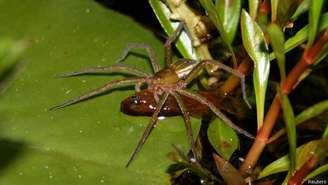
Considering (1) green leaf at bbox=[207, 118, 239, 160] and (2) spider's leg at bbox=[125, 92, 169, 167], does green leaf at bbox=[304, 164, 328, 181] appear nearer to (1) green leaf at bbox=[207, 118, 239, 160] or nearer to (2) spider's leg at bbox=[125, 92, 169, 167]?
(1) green leaf at bbox=[207, 118, 239, 160]

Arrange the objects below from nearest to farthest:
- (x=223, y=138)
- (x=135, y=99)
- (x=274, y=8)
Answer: (x=274, y=8)
(x=223, y=138)
(x=135, y=99)

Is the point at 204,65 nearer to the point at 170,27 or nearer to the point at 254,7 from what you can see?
the point at 170,27

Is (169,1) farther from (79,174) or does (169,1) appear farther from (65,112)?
(79,174)

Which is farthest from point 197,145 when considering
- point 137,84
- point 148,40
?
point 148,40

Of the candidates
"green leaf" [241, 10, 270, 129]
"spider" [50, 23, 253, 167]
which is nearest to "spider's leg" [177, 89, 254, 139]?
"spider" [50, 23, 253, 167]

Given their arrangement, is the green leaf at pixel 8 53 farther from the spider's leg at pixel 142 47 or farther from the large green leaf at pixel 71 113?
the spider's leg at pixel 142 47

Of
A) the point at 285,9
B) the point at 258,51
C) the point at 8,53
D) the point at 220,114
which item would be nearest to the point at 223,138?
the point at 220,114

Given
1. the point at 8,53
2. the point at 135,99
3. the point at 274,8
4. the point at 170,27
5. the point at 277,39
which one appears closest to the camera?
the point at 8,53
